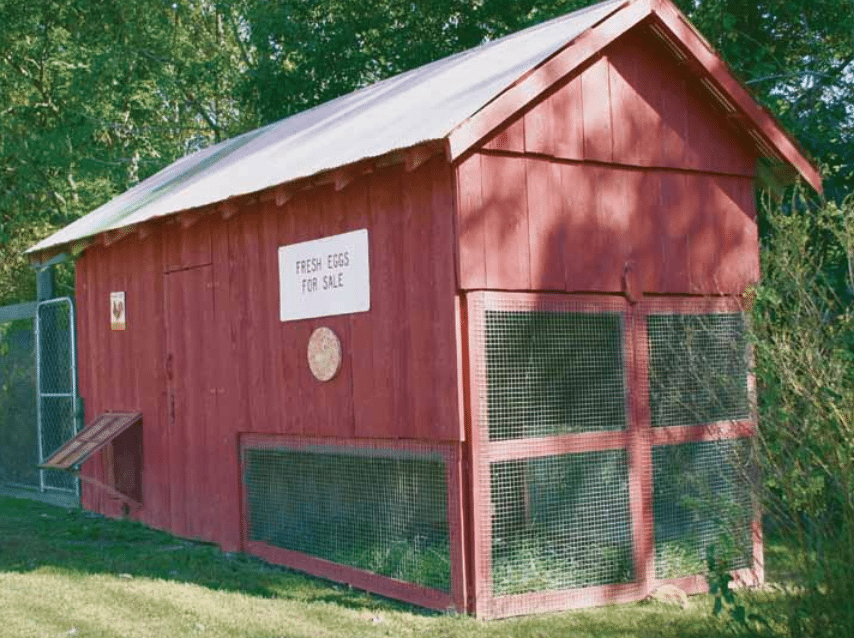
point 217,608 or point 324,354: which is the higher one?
point 324,354

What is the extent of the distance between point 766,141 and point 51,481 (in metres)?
9.55

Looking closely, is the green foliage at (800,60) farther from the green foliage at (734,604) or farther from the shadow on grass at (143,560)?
the green foliage at (734,604)

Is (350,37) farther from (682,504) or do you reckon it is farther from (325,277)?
(682,504)

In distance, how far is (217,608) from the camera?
7.75 m

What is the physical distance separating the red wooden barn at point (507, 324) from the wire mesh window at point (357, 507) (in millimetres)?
22

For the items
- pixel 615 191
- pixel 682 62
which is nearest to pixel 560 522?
pixel 615 191

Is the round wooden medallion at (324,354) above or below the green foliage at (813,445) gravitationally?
above

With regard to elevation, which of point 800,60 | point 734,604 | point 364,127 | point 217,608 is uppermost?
point 800,60

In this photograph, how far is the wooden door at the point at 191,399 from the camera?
34.7 feet

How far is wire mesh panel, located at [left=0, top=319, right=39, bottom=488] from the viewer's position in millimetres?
15062

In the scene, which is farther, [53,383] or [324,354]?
[53,383]

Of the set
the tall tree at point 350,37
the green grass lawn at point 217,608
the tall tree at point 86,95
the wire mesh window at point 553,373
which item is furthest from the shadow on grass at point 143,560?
the tall tree at point 86,95

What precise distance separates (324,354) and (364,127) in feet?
5.68

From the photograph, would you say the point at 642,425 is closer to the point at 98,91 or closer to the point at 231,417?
the point at 231,417
